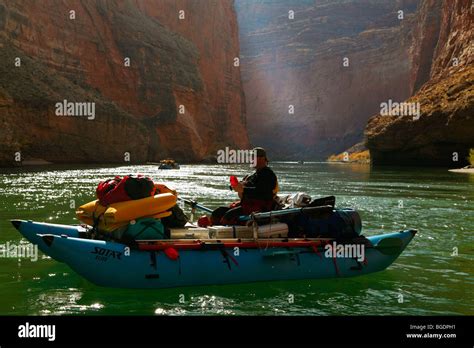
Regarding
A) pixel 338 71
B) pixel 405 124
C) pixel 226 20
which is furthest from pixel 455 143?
pixel 338 71

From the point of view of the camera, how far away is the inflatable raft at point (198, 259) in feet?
22.3

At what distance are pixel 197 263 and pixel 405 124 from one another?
4809cm

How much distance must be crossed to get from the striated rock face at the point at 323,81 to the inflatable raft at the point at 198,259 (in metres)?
146

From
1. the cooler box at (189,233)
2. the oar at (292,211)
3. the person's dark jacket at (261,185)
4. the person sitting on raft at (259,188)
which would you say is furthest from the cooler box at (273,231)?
the cooler box at (189,233)

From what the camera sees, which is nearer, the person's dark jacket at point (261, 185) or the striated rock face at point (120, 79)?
the person's dark jacket at point (261, 185)

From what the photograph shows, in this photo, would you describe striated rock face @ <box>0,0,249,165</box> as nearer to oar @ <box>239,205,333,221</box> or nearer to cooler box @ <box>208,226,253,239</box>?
cooler box @ <box>208,226,253,239</box>

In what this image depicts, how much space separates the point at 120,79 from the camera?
2825 inches

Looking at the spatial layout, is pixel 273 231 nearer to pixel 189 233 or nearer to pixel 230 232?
pixel 230 232

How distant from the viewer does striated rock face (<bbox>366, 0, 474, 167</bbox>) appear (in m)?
45.4

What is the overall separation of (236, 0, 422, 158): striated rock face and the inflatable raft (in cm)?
14602

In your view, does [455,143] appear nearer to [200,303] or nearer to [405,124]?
[405,124]

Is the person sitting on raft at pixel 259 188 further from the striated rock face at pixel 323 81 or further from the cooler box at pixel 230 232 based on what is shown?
the striated rock face at pixel 323 81

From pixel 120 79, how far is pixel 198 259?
68.0 m

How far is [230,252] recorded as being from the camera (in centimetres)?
732
